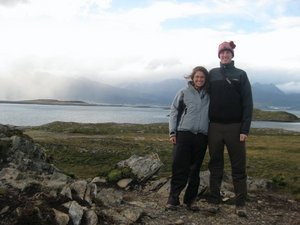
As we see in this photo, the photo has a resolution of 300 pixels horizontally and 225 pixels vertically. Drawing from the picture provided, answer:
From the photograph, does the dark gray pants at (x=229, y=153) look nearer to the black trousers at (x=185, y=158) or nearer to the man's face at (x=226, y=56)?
the black trousers at (x=185, y=158)

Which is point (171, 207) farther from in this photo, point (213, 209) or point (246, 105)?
point (246, 105)

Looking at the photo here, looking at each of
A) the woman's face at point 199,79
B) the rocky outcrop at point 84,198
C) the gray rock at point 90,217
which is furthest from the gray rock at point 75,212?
the woman's face at point 199,79

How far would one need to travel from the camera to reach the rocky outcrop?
400 inches

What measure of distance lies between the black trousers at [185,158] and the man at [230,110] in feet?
1.36

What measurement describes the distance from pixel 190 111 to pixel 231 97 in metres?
1.25

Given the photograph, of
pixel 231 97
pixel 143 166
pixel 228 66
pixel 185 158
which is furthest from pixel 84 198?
pixel 143 166

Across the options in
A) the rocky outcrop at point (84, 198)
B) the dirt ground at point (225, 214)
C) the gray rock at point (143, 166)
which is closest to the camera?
the rocky outcrop at point (84, 198)

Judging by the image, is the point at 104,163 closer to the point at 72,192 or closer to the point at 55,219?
the point at 72,192

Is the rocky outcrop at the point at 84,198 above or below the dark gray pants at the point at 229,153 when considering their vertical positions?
below

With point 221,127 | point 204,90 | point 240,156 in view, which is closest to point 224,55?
point 204,90

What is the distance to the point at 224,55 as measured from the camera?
12430 millimetres

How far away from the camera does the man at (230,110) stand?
12.3m

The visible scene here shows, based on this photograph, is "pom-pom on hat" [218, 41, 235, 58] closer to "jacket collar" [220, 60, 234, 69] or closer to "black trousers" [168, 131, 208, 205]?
"jacket collar" [220, 60, 234, 69]

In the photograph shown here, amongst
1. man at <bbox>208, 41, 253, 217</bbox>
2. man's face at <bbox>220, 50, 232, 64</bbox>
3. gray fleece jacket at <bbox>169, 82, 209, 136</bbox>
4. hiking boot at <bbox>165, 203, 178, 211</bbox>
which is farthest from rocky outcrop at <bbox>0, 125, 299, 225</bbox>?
man's face at <bbox>220, 50, 232, 64</bbox>
